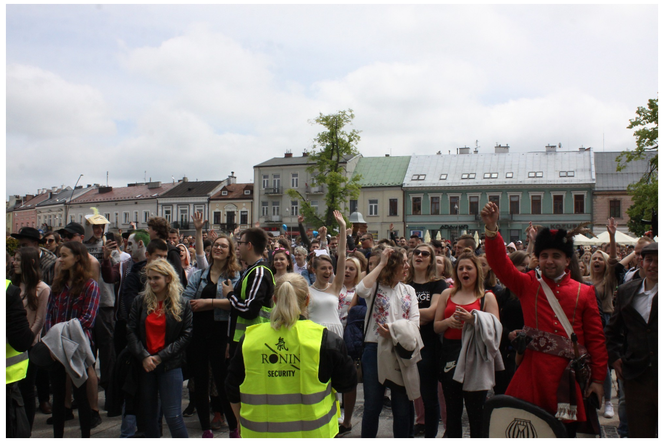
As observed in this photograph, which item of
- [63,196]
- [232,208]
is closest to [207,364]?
[232,208]

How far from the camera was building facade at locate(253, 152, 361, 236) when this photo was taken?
178 ft

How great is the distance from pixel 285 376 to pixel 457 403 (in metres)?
2.01

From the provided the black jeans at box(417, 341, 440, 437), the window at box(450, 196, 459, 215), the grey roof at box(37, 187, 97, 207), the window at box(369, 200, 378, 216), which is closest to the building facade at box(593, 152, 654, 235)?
the window at box(450, 196, 459, 215)

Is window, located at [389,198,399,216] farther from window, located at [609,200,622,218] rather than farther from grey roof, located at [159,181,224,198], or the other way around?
grey roof, located at [159,181,224,198]

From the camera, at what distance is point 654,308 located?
377 centimetres

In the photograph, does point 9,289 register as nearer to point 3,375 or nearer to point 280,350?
A: point 3,375

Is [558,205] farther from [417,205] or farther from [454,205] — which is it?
[417,205]

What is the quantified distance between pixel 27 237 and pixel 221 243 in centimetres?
283

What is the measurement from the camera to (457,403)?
462cm

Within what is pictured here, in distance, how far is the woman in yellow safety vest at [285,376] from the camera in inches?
128

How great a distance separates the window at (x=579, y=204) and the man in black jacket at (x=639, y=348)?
4708 cm

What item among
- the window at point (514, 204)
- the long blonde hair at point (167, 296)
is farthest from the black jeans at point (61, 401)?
the window at point (514, 204)

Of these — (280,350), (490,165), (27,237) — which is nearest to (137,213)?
(490,165)

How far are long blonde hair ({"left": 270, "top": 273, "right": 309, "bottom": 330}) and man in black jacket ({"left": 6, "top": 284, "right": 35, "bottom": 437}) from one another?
187 cm
